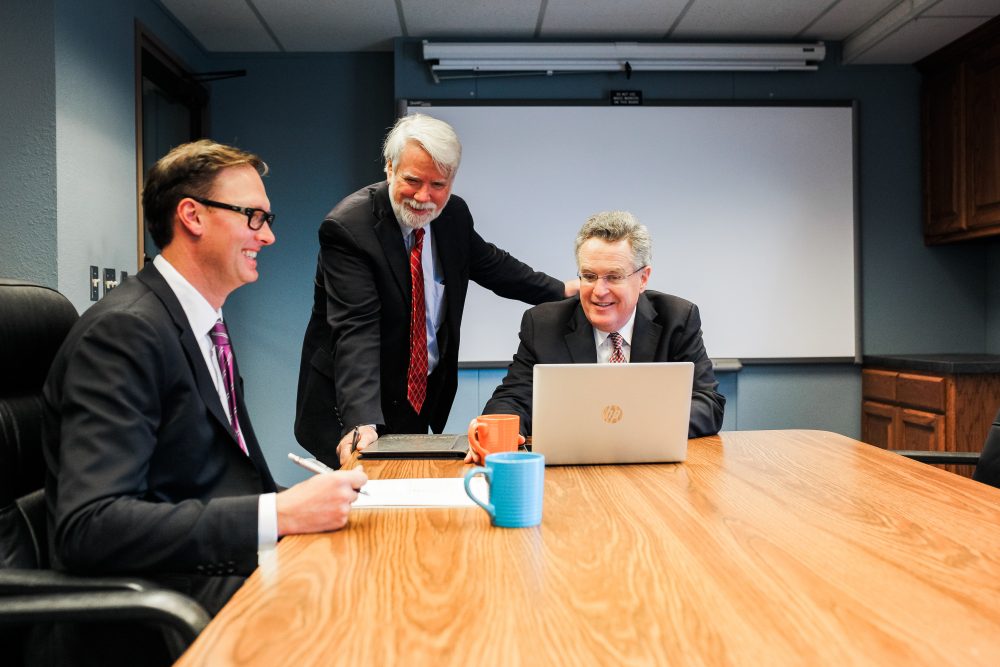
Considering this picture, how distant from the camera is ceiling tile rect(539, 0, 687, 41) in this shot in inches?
139

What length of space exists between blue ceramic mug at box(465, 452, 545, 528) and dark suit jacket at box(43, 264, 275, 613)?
0.31 metres

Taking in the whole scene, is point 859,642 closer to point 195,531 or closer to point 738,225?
point 195,531

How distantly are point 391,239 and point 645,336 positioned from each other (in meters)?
0.72

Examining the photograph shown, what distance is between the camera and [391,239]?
6.82 feet

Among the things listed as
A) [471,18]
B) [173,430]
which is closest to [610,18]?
[471,18]

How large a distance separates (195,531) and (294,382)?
325 centimetres

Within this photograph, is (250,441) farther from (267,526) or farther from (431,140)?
(431,140)

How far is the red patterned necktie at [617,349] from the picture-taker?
2.00 meters

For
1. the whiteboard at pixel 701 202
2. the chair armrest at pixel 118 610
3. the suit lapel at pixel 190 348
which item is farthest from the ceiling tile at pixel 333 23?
the chair armrest at pixel 118 610

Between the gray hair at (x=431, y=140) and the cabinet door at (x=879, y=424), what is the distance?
9.33 ft

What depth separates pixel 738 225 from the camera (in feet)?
13.1

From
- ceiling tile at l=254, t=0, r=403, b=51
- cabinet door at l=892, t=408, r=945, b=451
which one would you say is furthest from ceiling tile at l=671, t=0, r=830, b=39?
cabinet door at l=892, t=408, r=945, b=451

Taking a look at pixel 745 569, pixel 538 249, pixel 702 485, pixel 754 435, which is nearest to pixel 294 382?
pixel 538 249

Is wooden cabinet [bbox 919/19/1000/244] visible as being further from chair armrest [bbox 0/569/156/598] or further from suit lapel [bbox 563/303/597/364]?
chair armrest [bbox 0/569/156/598]
